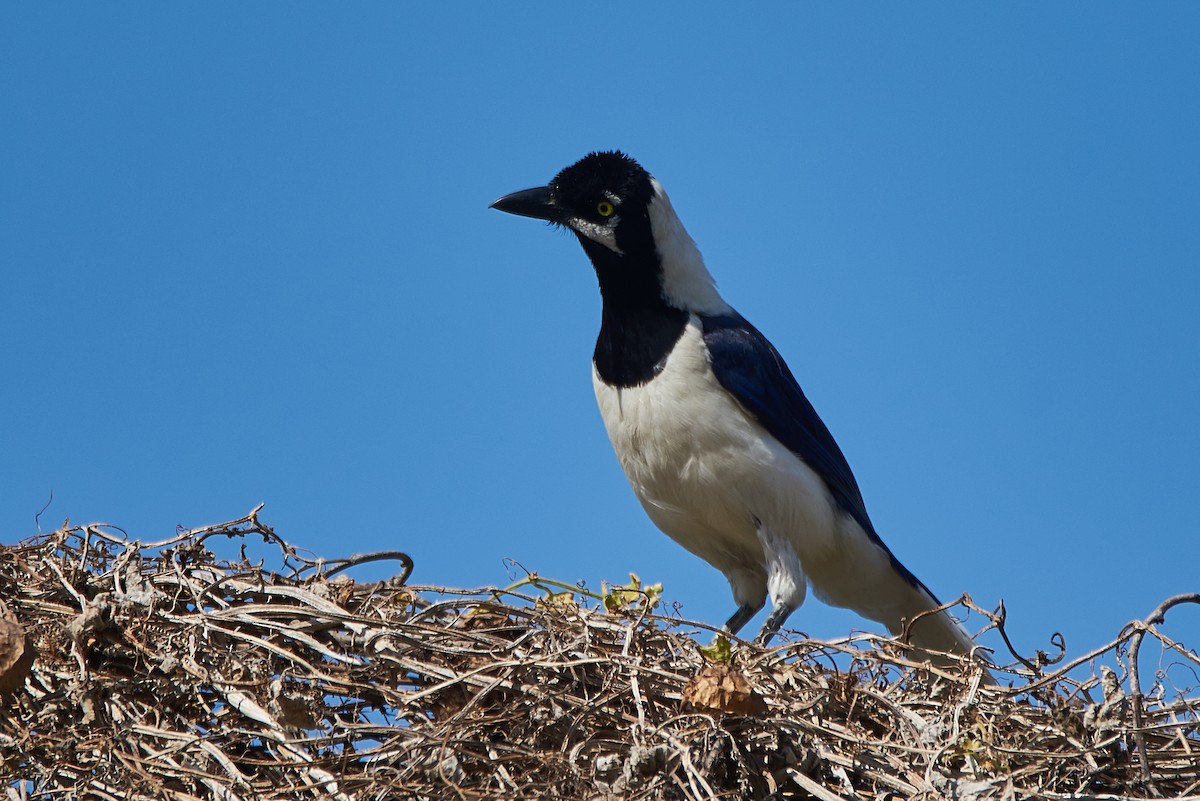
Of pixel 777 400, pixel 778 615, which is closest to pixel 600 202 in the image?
pixel 777 400

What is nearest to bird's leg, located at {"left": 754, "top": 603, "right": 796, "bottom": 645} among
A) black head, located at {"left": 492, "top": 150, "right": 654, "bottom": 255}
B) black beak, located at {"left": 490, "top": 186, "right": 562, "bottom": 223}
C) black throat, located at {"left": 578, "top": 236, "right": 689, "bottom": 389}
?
black throat, located at {"left": 578, "top": 236, "right": 689, "bottom": 389}

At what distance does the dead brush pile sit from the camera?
10.0ft

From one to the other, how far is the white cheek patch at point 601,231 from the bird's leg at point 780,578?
3.95 feet

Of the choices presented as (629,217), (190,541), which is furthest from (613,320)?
(190,541)

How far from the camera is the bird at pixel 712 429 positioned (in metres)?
4.87

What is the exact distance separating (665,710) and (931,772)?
625mm

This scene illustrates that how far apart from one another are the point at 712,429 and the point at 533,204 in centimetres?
128

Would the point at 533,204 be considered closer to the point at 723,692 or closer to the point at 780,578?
the point at 780,578

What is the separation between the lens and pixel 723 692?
3090 mm

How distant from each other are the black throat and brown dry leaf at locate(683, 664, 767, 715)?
6.40ft

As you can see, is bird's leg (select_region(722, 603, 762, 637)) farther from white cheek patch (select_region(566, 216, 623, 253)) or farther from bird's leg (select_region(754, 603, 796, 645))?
white cheek patch (select_region(566, 216, 623, 253))

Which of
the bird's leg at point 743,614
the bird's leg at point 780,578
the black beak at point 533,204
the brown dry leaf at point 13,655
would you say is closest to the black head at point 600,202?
the black beak at point 533,204

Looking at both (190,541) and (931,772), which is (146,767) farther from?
(931,772)

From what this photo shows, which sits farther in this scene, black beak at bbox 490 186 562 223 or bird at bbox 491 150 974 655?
black beak at bbox 490 186 562 223
